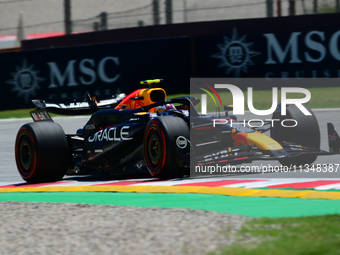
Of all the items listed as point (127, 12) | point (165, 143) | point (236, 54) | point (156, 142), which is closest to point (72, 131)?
point (236, 54)

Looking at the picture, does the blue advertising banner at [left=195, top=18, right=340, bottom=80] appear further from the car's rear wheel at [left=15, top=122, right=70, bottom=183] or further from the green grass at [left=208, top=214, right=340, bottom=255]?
the green grass at [left=208, top=214, right=340, bottom=255]

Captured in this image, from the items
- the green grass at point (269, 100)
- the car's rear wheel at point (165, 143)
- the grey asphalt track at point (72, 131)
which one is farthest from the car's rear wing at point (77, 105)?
the green grass at point (269, 100)

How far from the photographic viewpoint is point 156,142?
7.07 metres

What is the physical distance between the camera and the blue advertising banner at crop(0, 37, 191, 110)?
58.5 feet

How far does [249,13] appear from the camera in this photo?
19797 mm

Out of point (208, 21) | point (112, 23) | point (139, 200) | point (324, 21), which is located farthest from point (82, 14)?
point (139, 200)

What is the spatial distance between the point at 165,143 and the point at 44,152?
1913 millimetres

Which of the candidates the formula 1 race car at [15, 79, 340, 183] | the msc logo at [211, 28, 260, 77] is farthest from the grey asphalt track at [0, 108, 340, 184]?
the msc logo at [211, 28, 260, 77]

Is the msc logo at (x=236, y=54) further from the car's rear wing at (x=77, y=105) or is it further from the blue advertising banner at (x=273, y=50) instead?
the car's rear wing at (x=77, y=105)

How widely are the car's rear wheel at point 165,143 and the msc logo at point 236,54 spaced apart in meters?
10.6

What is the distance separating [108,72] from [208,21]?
3759 millimetres

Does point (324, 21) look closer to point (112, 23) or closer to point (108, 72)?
point (108, 72)

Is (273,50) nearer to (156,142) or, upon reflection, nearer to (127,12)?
(127,12)

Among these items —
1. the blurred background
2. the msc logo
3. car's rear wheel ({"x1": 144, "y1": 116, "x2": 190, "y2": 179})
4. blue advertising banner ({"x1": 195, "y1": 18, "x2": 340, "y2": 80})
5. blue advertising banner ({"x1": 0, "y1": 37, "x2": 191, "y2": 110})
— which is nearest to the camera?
car's rear wheel ({"x1": 144, "y1": 116, "x2": 190, "y2": 179})
